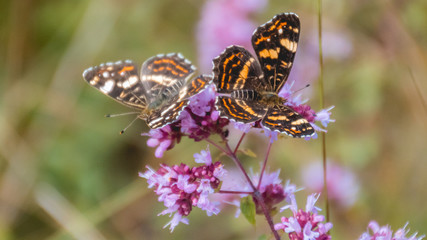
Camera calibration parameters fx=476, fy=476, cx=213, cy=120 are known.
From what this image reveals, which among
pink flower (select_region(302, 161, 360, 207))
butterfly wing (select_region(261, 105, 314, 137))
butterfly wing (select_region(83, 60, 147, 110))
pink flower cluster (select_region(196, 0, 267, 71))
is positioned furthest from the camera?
pink flower cluster (select_region(196, 0, 267, 71))

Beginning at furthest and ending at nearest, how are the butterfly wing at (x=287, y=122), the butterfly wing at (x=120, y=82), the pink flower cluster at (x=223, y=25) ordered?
the pink flower cluster at (x=223, y=25) → the butterfly wing at (x=120, y=82) → the butterfly wing at (x=287, y=122)

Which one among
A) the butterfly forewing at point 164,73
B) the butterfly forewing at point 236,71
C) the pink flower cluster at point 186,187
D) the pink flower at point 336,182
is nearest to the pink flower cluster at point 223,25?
the pink flower at point 336,182

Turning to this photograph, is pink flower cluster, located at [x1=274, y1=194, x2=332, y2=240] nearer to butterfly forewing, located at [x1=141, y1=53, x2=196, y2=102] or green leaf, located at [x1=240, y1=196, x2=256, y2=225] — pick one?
green leaf, located at [x1=240, y1=196, x2=256, y2=225]

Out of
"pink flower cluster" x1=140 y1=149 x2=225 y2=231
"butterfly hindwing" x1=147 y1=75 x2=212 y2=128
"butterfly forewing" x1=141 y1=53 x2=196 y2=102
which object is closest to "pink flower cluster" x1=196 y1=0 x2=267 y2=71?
"butterfly forewing" x1=141 y1=53 x2=196 y2=102

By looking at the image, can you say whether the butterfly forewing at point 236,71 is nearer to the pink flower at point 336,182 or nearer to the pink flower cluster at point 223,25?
the pink flower at point 336,182

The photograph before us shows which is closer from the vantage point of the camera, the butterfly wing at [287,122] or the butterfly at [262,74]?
the butterfly wing at [287,122]

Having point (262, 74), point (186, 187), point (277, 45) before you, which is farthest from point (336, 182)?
point (186, 187)
